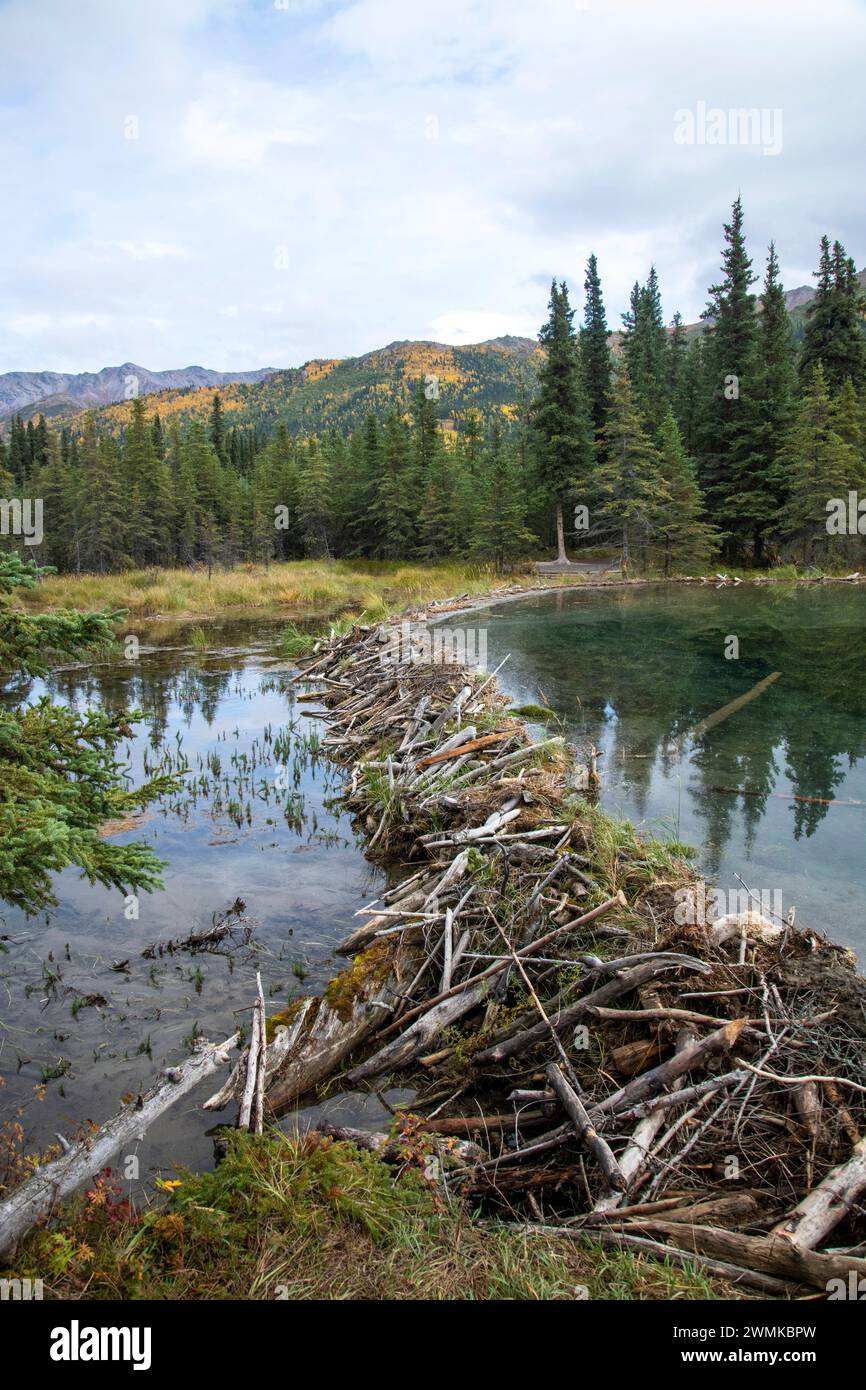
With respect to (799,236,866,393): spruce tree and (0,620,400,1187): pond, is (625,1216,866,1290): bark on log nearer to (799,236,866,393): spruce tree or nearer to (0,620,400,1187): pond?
(0,620,400,1187): pond

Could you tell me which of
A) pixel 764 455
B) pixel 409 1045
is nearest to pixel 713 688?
pixel 409 1045

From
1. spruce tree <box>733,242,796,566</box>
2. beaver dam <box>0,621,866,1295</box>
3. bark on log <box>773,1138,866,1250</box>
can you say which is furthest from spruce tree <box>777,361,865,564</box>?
bark on log <box>773,1138,866,1250</box>

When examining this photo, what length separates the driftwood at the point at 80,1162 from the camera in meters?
3.30

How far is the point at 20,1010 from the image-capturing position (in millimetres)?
6109

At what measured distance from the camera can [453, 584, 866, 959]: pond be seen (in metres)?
7.87

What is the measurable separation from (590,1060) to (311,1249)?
2.03 metres

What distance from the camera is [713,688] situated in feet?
51.5

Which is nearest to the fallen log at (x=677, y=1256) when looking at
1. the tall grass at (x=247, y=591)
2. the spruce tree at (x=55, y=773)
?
the spruce tree at (x=55, y=773)

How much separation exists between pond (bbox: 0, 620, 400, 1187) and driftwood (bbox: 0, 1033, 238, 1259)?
55 cm

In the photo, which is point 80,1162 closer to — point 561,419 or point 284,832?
point 284,832

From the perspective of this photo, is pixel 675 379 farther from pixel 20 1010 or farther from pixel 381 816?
pixel 20 1010

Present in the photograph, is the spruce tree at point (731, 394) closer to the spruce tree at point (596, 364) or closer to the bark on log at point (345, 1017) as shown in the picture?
the spruce tree at point (596, 364)

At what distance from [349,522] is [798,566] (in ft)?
118

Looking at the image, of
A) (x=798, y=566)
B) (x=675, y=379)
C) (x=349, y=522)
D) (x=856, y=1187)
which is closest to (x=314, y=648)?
(x=856, y=1187)
